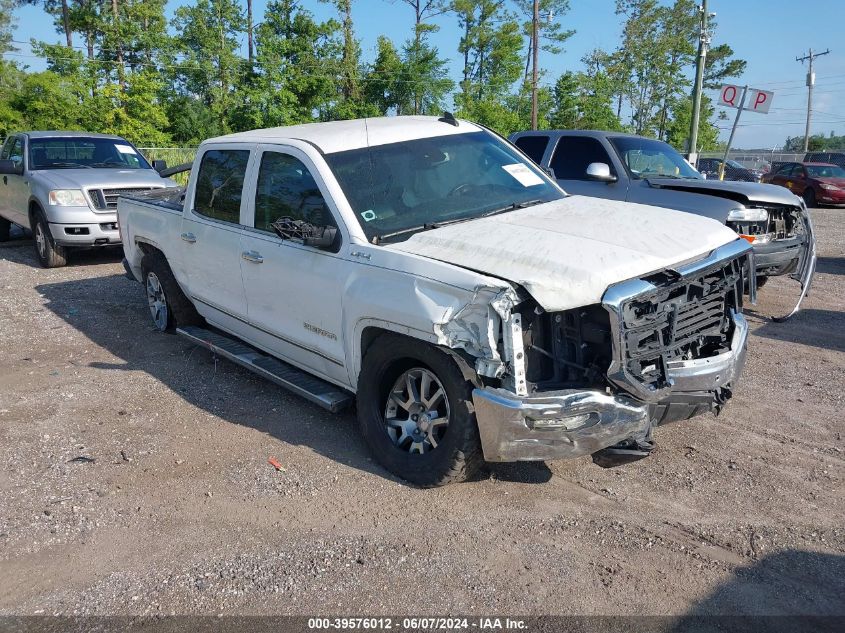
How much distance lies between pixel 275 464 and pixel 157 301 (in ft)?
10.8

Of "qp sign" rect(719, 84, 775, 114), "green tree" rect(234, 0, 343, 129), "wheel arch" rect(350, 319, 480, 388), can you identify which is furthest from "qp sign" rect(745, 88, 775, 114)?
"green tree" rect(234, 0, 343, 129)

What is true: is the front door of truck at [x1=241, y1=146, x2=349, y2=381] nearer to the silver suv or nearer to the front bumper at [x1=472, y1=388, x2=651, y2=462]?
the front bumper at [x1=472, y1=388, x2=651, y2=462]

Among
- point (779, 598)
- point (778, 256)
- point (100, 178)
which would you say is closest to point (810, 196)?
point (778, 256)

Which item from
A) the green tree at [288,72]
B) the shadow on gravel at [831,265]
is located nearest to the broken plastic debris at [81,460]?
the shadow on gravel at [831,265]

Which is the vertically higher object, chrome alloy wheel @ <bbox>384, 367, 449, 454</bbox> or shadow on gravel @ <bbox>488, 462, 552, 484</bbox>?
chrome alloy wheel @ <bbox>384, 367, 449, 454</bbox>

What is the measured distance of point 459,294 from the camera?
3.46m

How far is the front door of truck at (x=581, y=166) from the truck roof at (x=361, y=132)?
3771 mm

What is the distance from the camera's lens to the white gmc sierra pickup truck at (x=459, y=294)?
3.39m

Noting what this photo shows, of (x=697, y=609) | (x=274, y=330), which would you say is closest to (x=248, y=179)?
(x=274, y=330)

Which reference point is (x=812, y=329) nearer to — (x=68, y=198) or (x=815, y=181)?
(x=68, y=198)

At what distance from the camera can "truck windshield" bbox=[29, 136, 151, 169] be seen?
1088 centimetres

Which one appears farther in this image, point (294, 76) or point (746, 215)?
point (294, 76)

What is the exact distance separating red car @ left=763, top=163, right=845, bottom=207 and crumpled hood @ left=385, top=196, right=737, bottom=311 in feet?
69.9

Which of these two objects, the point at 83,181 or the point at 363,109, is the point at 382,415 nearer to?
the point at 83,181
